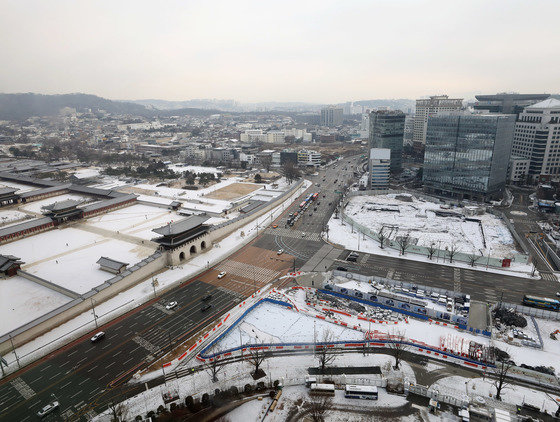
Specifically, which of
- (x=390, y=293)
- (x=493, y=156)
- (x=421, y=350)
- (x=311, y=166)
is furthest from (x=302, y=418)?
(x=311, y=166)

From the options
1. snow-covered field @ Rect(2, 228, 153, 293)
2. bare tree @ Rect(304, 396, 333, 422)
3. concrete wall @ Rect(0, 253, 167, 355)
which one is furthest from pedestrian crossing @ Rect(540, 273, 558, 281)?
snow-covered field @ Rect(2, 228, 153, 293)

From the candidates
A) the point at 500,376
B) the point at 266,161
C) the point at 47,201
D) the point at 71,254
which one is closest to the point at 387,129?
the point at 266,161

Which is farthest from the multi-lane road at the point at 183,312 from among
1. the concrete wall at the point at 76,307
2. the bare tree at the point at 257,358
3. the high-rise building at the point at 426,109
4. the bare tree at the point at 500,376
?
the high-rise building at the point at 426,109

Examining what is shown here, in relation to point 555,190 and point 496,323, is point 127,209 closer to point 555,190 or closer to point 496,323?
point 496,323

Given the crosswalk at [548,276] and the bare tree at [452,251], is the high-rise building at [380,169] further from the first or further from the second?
the crosswalk at [548,276]

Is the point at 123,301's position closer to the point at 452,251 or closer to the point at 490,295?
the point at 490,295
